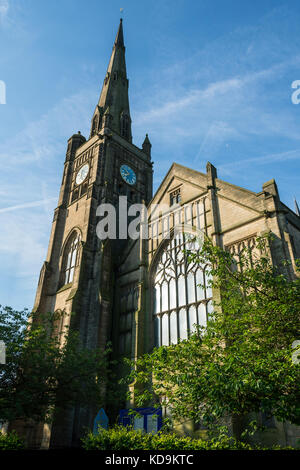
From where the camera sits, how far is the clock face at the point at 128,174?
111 ft

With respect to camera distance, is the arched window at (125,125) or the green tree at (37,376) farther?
the arched window at (125,125)

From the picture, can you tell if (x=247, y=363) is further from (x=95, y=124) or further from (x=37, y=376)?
(x=95, y=124)

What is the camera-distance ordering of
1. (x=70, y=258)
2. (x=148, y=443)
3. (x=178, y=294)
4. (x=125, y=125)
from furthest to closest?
(x=125, y=125) → (x=70, y=258) → (x=178, y=294) → (x=148, y=443)

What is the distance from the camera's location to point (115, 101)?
4000 cm

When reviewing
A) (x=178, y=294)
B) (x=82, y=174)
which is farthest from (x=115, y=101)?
(x=178, y=294)

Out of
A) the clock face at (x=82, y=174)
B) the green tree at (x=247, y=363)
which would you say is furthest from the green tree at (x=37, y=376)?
the clock face at (x=82, y=174)

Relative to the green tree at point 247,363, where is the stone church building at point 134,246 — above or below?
above

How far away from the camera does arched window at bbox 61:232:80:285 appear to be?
2882cm

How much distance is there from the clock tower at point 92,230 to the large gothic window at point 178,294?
3460 millimetres

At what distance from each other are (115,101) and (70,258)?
20540mm

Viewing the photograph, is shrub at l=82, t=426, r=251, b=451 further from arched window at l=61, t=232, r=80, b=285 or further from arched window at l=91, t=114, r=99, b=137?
arched window at l=91, t=114, r=99, b=137

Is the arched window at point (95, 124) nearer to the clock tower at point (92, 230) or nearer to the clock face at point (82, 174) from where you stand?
the clock tower at point (92, 230)

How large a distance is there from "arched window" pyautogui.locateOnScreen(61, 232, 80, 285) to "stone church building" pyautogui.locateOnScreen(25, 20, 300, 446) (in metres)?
0.09
